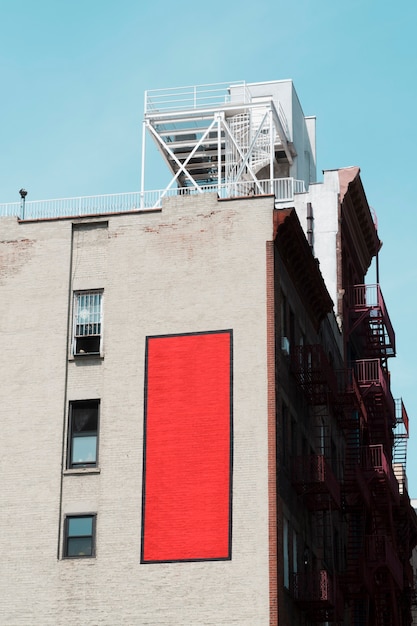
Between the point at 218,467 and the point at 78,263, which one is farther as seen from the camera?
the point at 78,263

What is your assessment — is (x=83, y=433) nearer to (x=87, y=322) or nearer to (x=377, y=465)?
(x=87, y=322)

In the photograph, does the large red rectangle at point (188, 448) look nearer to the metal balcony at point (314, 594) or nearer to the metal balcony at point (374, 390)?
the metal balcony at point (314, 594)

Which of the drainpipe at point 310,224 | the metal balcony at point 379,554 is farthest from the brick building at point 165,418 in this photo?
the drainpipe at point 310,224

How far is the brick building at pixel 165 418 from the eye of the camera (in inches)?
1709

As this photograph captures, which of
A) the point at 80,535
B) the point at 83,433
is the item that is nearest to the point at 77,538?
the point at 80,535

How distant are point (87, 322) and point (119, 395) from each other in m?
3.22

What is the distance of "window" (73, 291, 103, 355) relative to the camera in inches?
1873

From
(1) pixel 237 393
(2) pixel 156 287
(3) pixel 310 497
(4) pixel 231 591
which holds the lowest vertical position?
(4) pixel 231 591

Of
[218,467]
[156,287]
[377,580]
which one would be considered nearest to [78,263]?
[156,287]

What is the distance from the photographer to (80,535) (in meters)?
45.0

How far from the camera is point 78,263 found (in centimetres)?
4888

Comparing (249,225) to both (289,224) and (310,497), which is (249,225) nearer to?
(289,224)

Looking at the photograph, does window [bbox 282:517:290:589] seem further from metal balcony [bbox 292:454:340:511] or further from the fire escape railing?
the fire escape railing

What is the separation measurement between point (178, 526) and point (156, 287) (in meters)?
8.94
